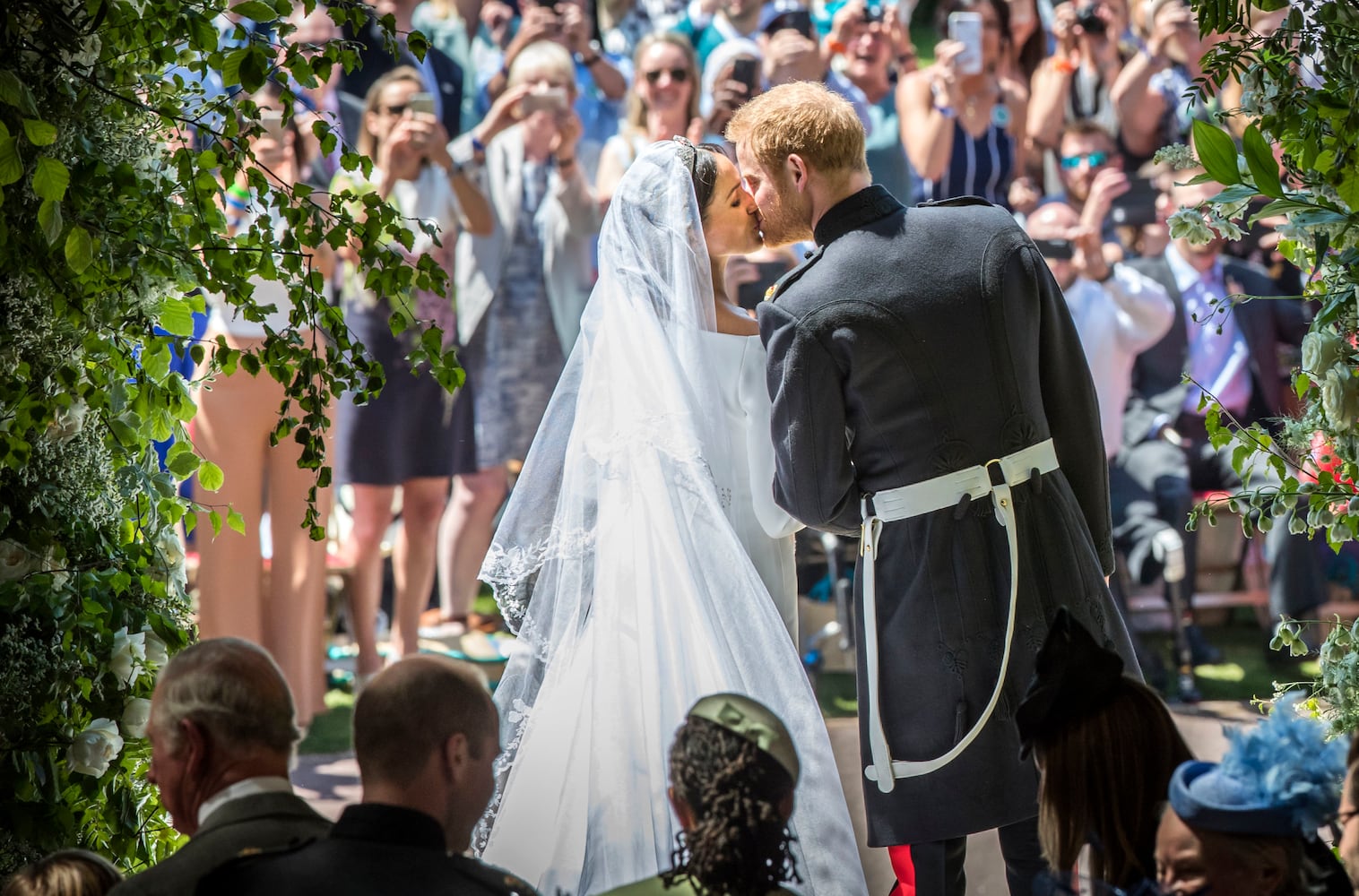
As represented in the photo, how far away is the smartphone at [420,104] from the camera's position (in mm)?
5930

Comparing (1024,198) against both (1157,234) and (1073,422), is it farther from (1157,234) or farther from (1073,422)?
(1073,422)

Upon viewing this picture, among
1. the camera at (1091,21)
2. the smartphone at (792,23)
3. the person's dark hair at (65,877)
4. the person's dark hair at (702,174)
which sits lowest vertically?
the person's dark hair at (65,877)

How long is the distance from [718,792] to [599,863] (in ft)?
2.94

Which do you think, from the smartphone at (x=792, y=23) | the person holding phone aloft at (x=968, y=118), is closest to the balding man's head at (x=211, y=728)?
the person holding phone aloft at (x=968, y=118)

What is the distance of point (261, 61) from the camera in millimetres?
2031

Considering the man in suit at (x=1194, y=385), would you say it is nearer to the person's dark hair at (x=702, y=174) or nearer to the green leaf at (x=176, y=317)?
the person's dark hair at (x=702, y=174)

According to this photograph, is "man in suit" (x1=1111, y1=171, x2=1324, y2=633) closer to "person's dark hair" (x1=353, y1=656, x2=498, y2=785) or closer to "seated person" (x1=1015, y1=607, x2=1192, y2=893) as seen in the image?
"seated person" (x1=1015, y1=607, x2=1192, y2=893)

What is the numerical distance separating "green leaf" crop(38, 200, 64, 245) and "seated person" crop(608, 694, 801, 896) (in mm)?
1113

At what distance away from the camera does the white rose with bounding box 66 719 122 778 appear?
216 cm

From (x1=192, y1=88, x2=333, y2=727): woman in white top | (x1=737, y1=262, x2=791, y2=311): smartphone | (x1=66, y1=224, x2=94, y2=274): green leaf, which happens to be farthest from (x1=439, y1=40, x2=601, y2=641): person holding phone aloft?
(x1=66, y1=224, x2=94, y2=274): green leaf

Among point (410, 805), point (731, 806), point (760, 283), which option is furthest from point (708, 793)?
point (760, 283)

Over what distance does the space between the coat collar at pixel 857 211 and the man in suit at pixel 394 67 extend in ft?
13.5

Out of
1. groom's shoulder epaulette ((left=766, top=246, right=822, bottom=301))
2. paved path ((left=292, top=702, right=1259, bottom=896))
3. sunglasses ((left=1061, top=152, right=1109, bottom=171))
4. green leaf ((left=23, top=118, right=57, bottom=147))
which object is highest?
sunglasses ((left=1061, top=152, right=1109, bottom=171))

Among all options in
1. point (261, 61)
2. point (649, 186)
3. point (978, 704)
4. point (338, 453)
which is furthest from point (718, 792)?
point (338, 453)
